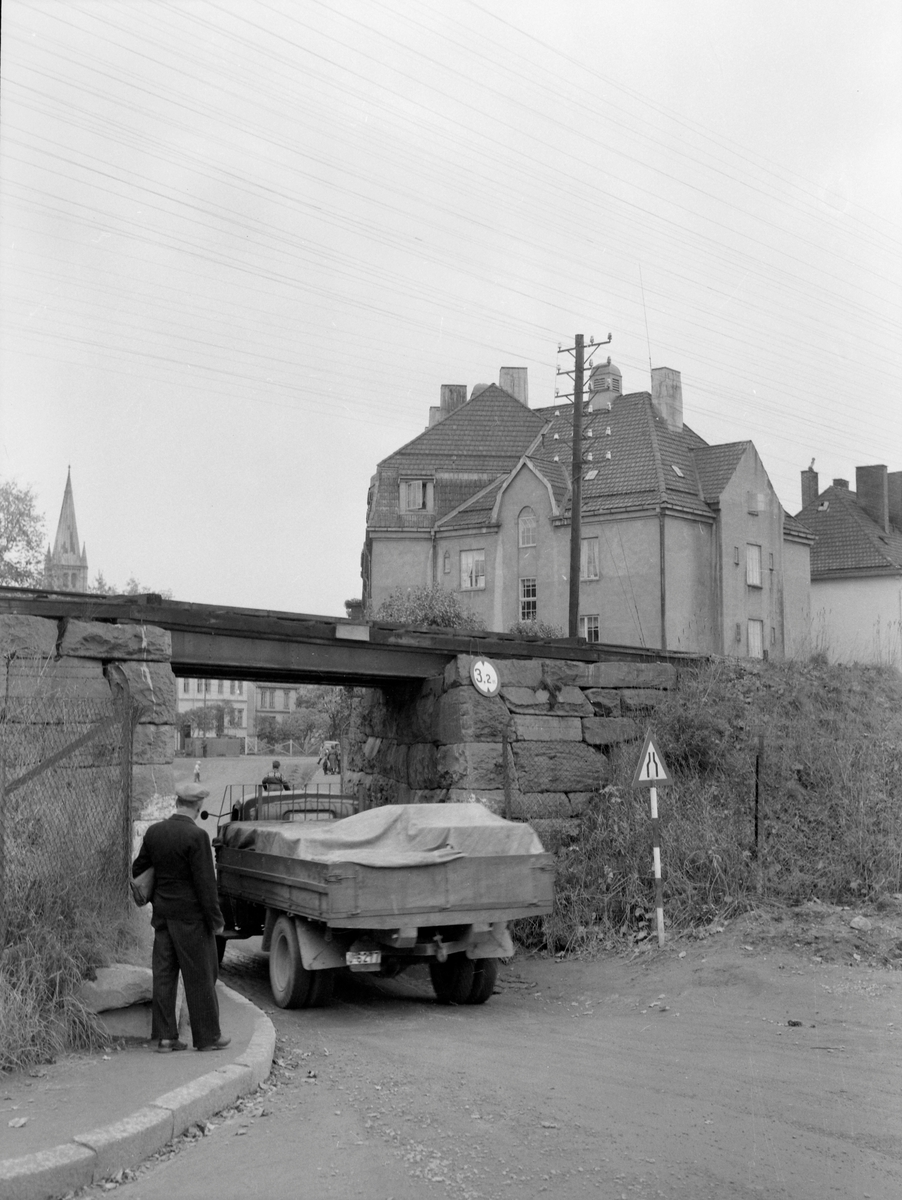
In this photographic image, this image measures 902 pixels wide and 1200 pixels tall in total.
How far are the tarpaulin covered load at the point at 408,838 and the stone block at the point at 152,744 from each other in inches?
65.4

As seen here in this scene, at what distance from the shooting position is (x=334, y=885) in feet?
33.6

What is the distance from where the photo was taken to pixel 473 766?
15789 mm

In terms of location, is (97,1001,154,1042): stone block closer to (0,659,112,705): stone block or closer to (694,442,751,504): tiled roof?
(0,659,112,705): stone block

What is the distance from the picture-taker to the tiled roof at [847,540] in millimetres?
52319

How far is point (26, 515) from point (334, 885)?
43478 millimetres

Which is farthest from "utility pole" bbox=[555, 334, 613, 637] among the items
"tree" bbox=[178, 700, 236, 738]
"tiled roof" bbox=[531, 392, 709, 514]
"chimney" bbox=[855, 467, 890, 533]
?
"tree" bbox=[178, 700, 236, 738]

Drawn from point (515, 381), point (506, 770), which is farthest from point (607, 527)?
point (506, 770)

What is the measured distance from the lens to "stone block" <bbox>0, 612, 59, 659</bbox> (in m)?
12.0

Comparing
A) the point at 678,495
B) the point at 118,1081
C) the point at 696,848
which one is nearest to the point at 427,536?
the point at 678,495

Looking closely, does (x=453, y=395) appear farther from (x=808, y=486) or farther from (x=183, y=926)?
(x=183, y=926)

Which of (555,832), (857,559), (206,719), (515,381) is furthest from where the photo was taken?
(206,719)

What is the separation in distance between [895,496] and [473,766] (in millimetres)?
47811

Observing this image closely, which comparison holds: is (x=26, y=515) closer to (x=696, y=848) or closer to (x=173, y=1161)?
(x=696, y=848)

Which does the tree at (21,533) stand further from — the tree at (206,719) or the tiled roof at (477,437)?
the tree at (206,719)
